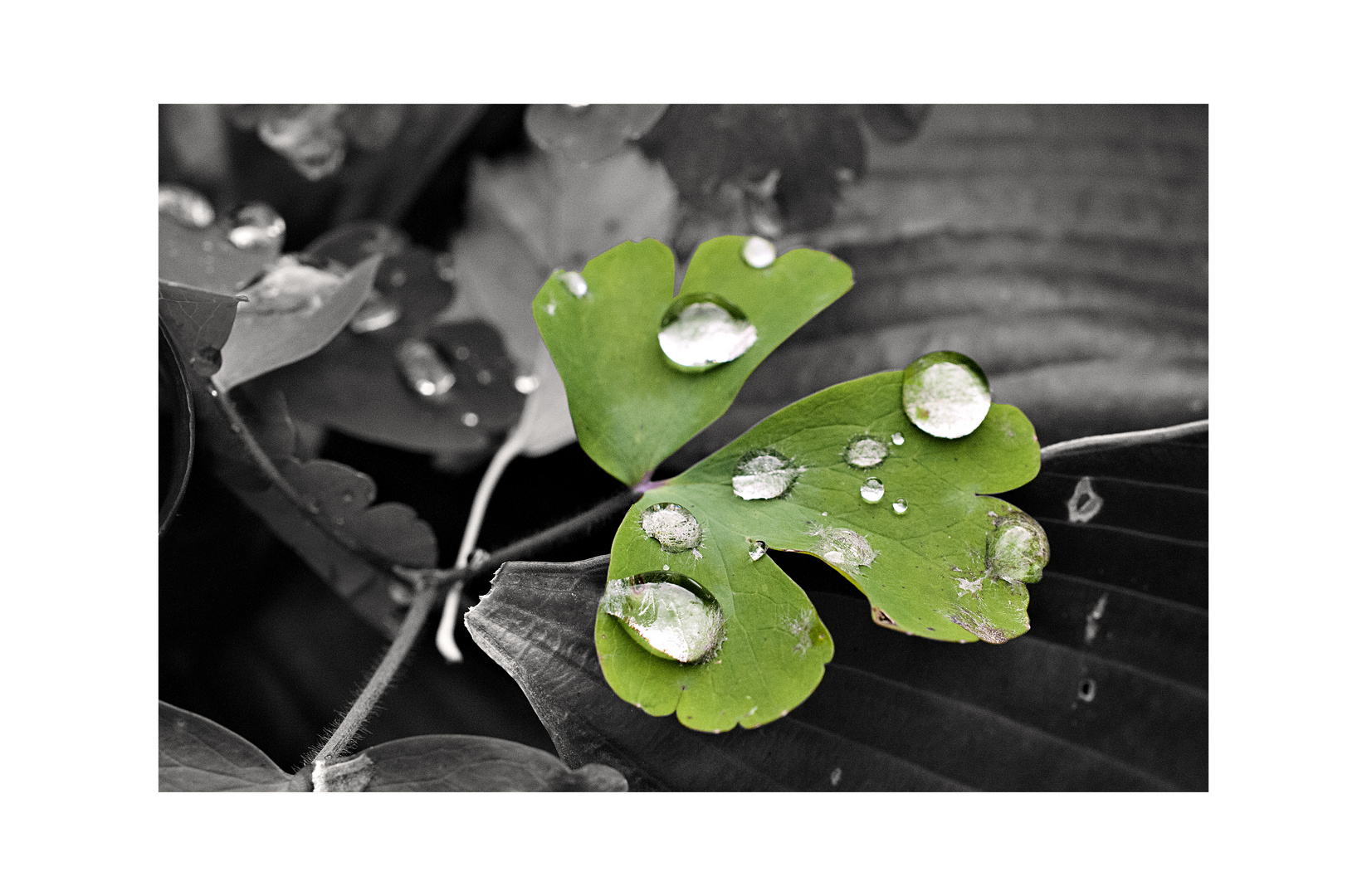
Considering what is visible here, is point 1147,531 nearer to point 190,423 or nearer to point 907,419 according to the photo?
point 907,419

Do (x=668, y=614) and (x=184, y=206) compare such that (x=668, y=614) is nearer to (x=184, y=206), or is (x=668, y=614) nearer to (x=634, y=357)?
(x=634, y=357)

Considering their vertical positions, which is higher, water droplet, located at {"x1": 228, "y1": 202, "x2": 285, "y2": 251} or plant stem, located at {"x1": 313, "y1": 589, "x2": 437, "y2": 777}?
water droplet, located at {"x1": 228, "y1": 202, "x2": 285, "y2": 251}

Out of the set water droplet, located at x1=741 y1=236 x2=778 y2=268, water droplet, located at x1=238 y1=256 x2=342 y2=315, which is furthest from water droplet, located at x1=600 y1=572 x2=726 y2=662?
water droplet, located at x1=238 y1=256 x2=342 y2=315

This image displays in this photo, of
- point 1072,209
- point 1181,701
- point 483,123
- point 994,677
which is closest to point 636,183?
point 483,123

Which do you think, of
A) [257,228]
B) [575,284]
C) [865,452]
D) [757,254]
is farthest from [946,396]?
[257,228]

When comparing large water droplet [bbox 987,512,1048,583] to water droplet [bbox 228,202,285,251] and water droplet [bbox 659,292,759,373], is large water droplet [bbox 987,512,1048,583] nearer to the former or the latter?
water droplet [bbox 659,292,759,373]
